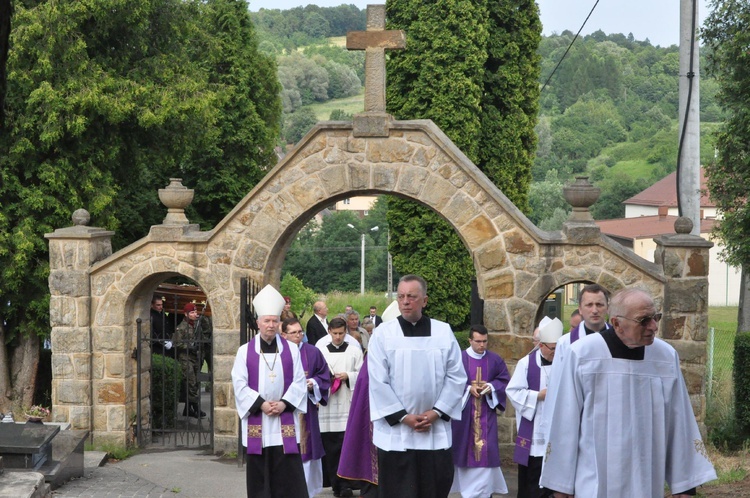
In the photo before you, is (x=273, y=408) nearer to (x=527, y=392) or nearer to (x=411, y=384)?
(x=411, y=384)

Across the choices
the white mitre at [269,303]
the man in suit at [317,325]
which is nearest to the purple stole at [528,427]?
the white mitre at [269,303]

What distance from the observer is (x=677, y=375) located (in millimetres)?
5918

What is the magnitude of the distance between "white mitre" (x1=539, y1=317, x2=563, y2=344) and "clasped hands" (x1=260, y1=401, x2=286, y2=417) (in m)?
2.31

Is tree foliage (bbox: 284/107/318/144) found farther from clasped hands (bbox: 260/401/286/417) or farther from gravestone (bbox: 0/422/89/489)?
clasped hands (bbox: 260/401/286/417)

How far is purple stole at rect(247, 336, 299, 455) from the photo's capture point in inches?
372

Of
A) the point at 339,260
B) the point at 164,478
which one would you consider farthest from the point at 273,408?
the point at 339,260

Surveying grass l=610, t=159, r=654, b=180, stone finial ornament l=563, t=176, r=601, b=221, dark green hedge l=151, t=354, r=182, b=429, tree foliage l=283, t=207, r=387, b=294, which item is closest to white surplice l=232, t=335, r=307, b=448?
stone finial ornament l=563, t=176, r=601, b=221

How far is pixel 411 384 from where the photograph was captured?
8.09 m

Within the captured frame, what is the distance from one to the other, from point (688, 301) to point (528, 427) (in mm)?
3269

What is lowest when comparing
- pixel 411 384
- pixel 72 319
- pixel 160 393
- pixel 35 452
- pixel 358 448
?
pixel 160 393

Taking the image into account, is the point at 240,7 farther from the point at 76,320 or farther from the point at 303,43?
the point at 303,43

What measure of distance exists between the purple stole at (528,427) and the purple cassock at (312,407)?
1.94m

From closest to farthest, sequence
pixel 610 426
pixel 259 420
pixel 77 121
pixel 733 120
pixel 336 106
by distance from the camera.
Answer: pixel 610 426 → pixel 259 420 → pixel 77 121 → pixel 733 120 → pixel 336 106

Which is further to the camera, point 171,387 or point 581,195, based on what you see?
point 171,387
